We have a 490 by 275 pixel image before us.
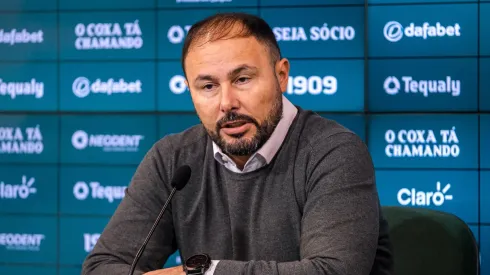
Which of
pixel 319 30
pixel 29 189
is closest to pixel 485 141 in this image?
pixel 319 30

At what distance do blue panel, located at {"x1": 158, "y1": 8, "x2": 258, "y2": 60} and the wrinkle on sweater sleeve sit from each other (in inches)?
58.6

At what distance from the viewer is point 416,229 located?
6.92ft

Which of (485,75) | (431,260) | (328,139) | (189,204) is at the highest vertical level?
(485,75)

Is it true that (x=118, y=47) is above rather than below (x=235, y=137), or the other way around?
above

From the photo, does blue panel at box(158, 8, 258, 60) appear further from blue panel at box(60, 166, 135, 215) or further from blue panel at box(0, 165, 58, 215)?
blue panel at box(0, 165, 58, 215)

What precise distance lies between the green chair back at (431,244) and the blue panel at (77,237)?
1583 millimetres

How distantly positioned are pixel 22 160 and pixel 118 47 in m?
0.70

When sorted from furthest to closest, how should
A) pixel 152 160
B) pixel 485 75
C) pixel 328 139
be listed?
pixel 485 75 → pixel 152 160 → pixel 328 139

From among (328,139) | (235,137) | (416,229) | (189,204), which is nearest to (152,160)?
(189,204)

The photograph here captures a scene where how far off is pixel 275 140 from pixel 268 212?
7.6 inches

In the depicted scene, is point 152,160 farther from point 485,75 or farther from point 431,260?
point 485,75

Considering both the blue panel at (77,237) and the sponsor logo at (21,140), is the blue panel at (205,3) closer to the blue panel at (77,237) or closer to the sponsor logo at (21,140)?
the sponsor logo at (21,140)

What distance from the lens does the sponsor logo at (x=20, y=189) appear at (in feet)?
10.9

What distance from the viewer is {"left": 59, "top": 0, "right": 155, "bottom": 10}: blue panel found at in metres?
3.21
